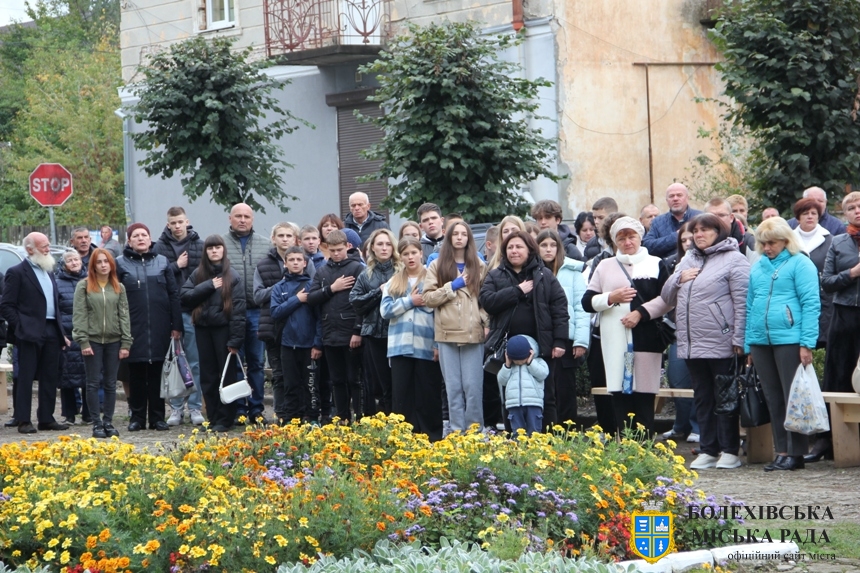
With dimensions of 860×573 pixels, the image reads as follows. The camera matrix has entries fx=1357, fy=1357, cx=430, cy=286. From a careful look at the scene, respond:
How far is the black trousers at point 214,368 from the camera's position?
13.7 m

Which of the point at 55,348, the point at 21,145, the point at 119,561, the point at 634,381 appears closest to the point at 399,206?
the point at 55,348

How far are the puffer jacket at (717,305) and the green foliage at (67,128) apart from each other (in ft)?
90.1

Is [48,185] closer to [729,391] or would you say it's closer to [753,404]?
[729,391]

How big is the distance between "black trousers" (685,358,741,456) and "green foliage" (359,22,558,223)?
6235 millimetres

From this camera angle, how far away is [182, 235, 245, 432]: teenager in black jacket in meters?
13.6

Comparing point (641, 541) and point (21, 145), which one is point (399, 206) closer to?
point (641, 541)

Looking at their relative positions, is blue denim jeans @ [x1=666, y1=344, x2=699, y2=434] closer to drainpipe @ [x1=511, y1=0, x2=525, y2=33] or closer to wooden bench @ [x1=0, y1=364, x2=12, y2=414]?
wooden bench @ [x1=0, y1=364, x2=12, y2=414]

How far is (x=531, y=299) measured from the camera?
10.8 m

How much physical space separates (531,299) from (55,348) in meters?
6.19

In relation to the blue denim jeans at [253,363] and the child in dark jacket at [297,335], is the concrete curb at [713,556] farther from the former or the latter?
the blue denim jeans at [253,363]

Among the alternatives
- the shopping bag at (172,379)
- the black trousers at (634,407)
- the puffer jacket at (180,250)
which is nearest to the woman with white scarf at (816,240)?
the black trousers at (634,407)

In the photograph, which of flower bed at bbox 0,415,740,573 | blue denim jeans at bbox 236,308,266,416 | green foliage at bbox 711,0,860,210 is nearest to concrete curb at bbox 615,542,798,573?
flower bed at bbox 0,415,740,573

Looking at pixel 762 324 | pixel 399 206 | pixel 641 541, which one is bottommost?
pixel 641 541

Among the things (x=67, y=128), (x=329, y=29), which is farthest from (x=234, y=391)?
(x=67, y=128)
